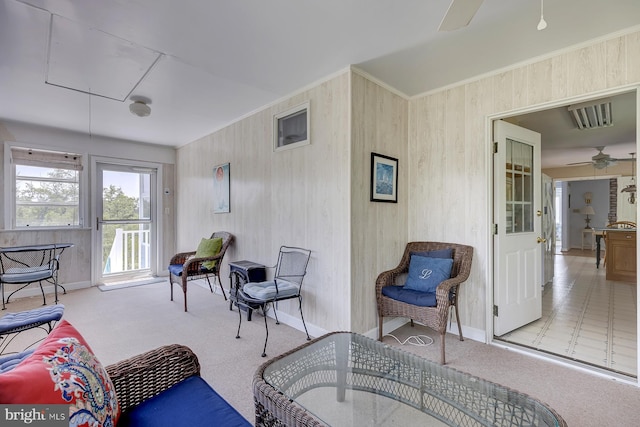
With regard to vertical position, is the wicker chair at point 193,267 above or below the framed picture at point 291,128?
below

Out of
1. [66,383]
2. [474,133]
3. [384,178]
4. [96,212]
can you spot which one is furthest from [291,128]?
[96,212]

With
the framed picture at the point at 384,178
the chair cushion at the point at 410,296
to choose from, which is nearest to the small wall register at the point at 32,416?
the chair cushion at the point at 410,296

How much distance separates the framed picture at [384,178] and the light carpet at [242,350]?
1.39 meters

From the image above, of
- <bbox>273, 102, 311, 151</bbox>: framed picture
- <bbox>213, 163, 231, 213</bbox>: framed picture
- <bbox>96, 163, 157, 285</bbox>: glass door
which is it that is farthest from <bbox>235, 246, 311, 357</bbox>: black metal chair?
<bbox>96, 163, 157, 285</bbox>: glass door

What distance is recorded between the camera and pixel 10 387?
73 cm

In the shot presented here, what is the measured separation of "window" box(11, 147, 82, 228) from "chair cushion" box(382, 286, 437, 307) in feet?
16.7

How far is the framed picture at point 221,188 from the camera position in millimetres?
4238

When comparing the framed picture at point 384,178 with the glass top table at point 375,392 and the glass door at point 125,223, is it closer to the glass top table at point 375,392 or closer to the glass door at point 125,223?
the glass top table at point 375,392

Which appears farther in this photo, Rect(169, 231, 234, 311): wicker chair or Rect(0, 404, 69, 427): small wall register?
Rect(169, 231, 234, 311): wicker chair

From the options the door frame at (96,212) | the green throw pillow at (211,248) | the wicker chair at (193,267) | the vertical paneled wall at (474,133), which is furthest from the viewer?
the door frame at (96,212)

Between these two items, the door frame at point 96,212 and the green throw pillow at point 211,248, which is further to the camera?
the door frame at point 96,212

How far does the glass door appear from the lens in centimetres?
502

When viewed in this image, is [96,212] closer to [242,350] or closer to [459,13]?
[242,350]

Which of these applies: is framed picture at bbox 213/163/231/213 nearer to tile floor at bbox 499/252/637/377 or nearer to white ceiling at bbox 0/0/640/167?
white ceiling at bbox 0/0/640/167
